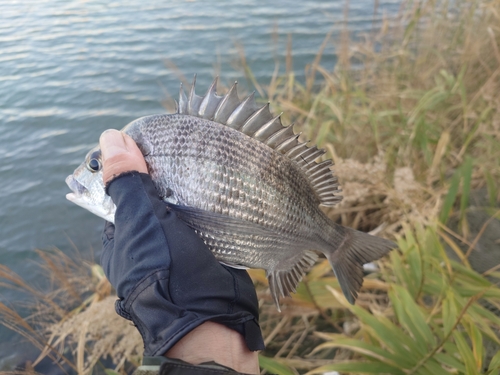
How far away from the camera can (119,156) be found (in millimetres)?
1772

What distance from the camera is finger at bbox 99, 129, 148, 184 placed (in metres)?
1.76

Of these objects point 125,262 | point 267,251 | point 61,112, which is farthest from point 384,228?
point 61,112

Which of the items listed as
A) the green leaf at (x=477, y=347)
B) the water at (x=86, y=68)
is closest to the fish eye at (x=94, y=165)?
the green leaf at (x=477, y=347)

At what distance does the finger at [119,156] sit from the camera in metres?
1.76

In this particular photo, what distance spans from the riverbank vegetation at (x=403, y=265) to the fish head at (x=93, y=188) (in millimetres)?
971

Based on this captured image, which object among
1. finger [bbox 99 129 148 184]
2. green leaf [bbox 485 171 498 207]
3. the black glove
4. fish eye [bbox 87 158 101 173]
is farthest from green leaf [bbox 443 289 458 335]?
fish eye [bbox 87 158 101 173]

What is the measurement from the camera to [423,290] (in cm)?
237

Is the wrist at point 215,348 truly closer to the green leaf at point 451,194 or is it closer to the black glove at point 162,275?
the black glove at point 162,275

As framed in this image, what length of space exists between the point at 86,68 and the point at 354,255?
7.96m

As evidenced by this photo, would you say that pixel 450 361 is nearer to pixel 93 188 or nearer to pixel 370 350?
pixel 370 350

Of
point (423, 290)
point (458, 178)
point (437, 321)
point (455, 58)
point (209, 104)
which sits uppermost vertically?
point (455, 58)

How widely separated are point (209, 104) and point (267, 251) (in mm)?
827

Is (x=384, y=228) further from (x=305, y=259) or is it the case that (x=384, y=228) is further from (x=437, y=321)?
(x=305, y=259)

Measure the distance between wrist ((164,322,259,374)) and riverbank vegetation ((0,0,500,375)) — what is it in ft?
1.37
